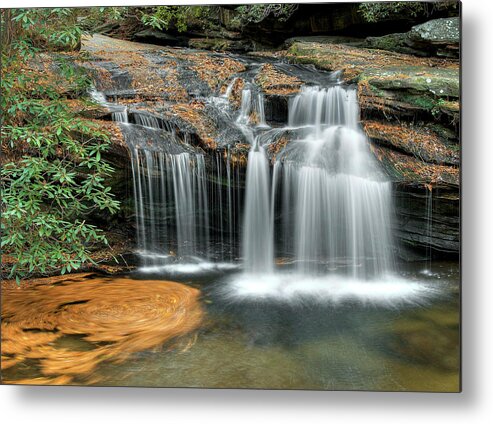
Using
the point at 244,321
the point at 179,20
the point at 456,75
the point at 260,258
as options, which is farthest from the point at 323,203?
the point at 179,20

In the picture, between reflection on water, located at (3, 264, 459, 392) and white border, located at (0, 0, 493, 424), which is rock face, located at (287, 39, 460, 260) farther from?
reflection on water, located at (3, 264, 459, 392)

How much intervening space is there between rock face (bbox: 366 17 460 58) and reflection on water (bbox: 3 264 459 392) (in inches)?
51.4

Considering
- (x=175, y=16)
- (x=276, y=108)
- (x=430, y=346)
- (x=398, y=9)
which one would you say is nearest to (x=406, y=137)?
(x=398, y=9)

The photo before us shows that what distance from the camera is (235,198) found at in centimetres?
293

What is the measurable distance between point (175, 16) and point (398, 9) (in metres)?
1.36

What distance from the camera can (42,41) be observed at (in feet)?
9.14

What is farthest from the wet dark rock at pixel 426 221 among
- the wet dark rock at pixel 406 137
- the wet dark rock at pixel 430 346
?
the wet dark rock at pixel 430 346

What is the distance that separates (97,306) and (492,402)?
246 cm

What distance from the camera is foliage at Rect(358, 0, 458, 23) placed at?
2.52 meters

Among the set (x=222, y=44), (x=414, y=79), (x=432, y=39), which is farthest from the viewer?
(x=222, y=44)

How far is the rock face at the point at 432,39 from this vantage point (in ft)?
8.18

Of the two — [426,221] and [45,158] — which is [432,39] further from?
[45,158]

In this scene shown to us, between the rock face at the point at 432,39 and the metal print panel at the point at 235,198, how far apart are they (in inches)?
0.5

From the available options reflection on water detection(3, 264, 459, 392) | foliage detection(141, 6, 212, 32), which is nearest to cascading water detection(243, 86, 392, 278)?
reflection on water detection(3, 264, 459, 392)
